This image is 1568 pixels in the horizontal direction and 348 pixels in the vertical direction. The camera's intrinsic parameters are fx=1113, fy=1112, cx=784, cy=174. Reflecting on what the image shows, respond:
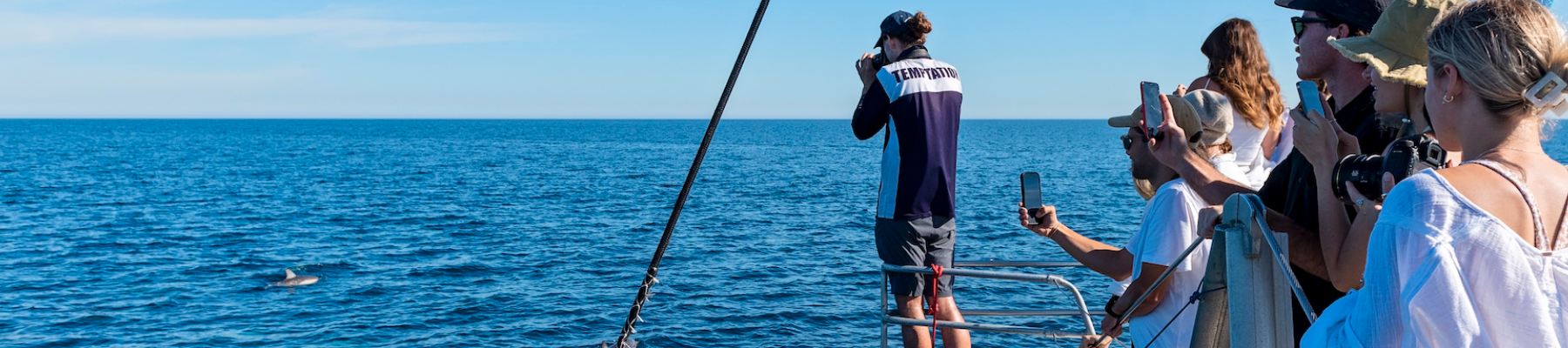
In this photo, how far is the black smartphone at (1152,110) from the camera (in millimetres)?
3023

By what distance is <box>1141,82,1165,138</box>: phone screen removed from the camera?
3.02 m

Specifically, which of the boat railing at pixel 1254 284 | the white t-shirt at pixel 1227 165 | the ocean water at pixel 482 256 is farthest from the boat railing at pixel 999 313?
the ocean water at pixel 482 256

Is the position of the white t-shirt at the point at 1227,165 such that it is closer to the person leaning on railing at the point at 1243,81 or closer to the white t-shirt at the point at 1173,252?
the white t-shirt at the point at 1173,252

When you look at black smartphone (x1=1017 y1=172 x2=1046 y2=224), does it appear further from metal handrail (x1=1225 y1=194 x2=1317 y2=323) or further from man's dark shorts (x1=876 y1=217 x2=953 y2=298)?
metal handrail (x1=1225 y1=194 x2=1317 y2=323)

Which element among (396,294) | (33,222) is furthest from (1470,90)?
(33,222)

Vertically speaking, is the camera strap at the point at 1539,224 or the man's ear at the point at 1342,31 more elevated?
the man's ear at the point at 1342,31

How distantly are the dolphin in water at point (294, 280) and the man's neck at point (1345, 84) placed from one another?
78.5 ft

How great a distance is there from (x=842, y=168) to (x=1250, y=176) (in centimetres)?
6062

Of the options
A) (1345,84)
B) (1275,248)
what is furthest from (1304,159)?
(1275,248)

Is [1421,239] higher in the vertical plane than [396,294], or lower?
higher

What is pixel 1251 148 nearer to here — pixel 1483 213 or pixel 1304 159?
pixel 1304 159

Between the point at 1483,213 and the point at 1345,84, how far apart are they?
1254 millimetres

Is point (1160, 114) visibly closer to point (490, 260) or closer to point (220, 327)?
point (220, 327)

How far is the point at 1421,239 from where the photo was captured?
1.71 meters
